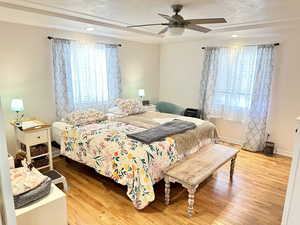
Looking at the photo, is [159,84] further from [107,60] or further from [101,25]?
[101,25]

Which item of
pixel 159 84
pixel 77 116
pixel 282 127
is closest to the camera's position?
pixel 77 116

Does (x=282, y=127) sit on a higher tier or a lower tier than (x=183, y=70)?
lower

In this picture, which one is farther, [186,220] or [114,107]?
[114,107]

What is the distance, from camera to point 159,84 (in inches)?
239

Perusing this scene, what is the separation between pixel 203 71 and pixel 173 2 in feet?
8.86

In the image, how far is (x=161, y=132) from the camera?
297 cm

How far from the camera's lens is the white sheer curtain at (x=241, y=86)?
4148 mm

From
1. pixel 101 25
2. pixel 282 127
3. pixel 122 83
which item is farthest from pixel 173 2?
pixel 282 127

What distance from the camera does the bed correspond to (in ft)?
7.97

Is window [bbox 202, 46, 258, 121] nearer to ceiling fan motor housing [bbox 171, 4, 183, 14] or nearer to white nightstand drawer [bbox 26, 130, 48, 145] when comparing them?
ceiling fan motor housing [bbox 171, 4, 183, 14]

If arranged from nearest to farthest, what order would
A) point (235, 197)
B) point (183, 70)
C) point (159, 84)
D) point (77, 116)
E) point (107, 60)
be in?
1. point (235, 197)
2. point (77, 116)
3. point (107, 60)
4. point (183, 70)
5. point (159, 84)

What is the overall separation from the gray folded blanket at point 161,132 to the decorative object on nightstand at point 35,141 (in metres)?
1.33

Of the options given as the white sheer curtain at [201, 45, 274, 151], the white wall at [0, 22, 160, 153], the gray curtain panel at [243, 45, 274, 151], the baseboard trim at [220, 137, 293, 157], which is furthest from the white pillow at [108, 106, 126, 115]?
the gray curtain panel at [243, 45, 274, 151]

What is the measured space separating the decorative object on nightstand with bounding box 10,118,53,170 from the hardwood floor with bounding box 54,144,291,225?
0.35 metres
